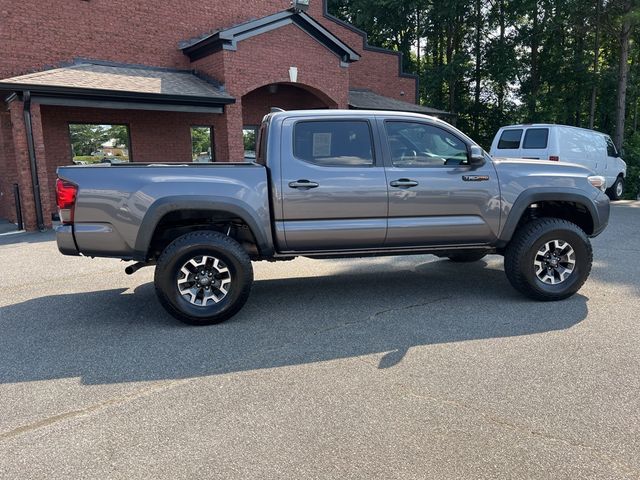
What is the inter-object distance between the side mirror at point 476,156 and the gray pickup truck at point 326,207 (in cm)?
1

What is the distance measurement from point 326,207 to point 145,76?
1050cm

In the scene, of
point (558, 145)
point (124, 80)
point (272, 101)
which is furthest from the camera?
point (272, 101)

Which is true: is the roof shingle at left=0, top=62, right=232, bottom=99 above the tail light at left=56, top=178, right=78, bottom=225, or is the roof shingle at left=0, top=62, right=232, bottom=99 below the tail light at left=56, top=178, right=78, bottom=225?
above

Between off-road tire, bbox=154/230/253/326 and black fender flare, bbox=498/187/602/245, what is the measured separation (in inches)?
106

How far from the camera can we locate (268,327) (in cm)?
470

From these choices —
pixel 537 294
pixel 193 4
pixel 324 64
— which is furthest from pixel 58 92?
pixel 537 294

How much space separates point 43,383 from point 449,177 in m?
3.99

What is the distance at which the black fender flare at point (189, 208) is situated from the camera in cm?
461

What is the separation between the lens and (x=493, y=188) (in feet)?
17.1

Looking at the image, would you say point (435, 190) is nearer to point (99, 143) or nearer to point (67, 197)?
point (67, 197)

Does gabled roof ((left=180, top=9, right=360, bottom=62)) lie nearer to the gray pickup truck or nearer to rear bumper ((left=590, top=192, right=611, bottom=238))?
the gray pickup truck

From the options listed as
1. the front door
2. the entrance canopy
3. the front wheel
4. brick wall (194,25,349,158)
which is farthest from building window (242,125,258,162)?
the front wheel

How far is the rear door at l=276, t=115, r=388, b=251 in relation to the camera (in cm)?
491

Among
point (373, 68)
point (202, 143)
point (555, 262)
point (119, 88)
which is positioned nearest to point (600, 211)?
point (555, 262)
